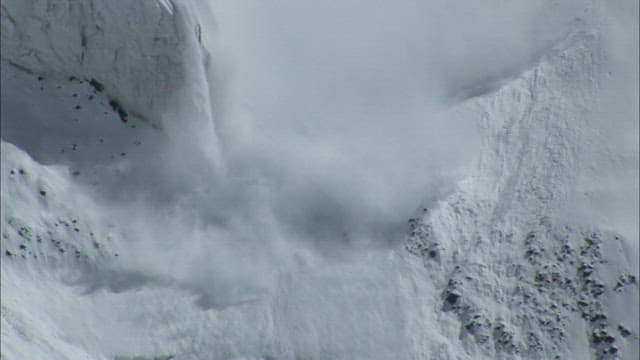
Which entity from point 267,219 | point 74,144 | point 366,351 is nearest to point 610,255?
point 366,351

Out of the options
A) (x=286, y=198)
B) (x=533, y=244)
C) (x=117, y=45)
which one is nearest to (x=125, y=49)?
(x=117, y=45)

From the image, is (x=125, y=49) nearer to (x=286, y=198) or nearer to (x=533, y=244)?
(x=286, y=198)

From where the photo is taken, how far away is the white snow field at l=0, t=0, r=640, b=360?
24359 millimetres

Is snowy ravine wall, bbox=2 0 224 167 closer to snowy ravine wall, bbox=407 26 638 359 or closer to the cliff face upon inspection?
the cliff face

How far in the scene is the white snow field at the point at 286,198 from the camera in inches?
959

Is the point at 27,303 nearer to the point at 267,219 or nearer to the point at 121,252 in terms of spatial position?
the point at 121,252

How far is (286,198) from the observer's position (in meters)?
26.5

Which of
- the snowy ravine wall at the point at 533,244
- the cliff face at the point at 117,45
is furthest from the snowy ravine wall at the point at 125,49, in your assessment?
the snowy ravine wall at the point at 533,244

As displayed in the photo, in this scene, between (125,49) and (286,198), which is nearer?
(125,49)

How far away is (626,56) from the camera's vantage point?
29.4m

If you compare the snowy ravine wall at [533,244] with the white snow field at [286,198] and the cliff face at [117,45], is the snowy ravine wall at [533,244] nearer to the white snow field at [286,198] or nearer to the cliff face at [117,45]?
the white snow field at [286,198]

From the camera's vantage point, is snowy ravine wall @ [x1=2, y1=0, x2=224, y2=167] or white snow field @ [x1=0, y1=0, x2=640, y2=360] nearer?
white snow field @ [x1=0, y1=0, x2=640, y2=360]

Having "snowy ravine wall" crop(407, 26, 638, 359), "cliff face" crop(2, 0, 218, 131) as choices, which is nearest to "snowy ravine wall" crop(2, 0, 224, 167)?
"cliff face" crop(2, 0, 218, 131)

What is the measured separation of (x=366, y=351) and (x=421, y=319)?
150 centimetres
